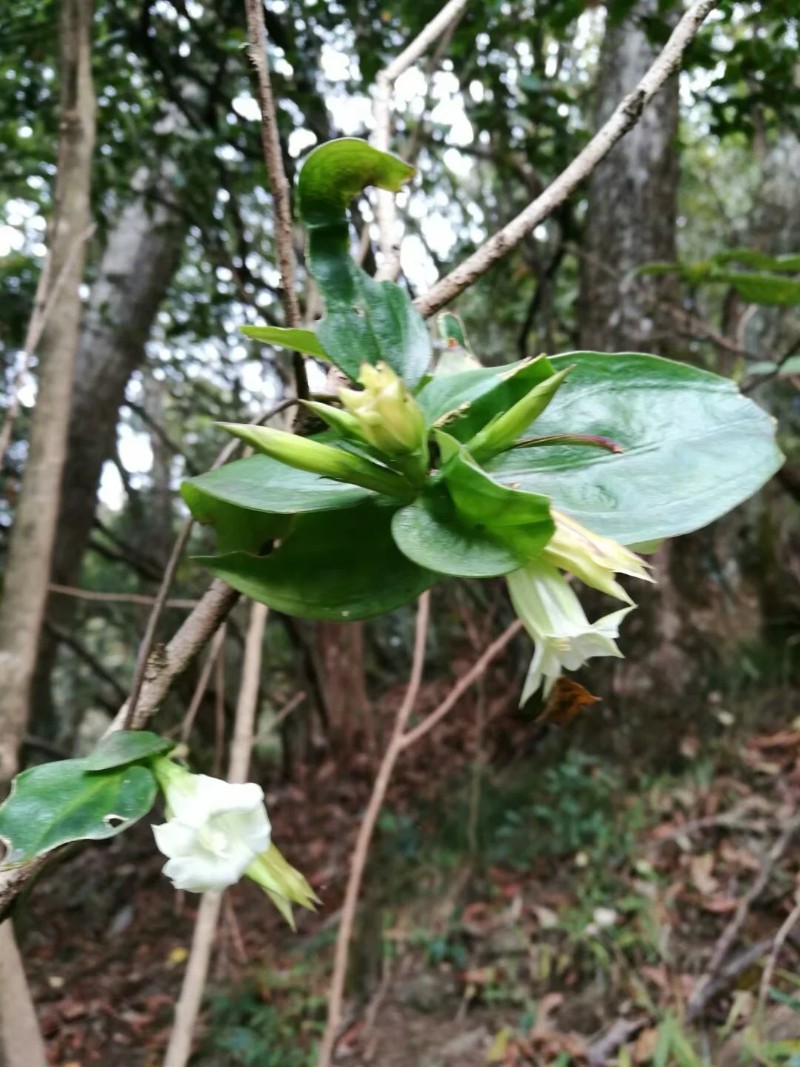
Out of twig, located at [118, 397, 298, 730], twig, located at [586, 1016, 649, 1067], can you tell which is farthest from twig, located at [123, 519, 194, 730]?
twig, located at [586, 1016, 649, 1067]

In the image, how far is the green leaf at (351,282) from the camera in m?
→ 0.36

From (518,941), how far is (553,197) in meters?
1.71

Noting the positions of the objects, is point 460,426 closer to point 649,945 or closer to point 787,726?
point 649,945

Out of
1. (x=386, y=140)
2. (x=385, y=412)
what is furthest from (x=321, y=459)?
(x=386, y=140)

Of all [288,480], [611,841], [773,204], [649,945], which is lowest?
[649,945]

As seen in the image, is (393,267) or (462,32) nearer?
(393,267)

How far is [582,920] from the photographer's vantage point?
→ 1.71 meters

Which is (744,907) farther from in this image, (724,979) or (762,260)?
(762,260)

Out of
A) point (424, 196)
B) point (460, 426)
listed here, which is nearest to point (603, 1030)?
point (460, 426)

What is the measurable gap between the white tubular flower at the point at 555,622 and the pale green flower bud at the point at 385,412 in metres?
0.09

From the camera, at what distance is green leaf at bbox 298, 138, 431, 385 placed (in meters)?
0.36

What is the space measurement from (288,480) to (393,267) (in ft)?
0.56

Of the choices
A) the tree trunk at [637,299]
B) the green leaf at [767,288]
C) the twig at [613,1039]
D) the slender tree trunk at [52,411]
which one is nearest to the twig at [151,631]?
the slender tree trunk at [52,411]

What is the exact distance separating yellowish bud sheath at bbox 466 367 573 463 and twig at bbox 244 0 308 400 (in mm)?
84
